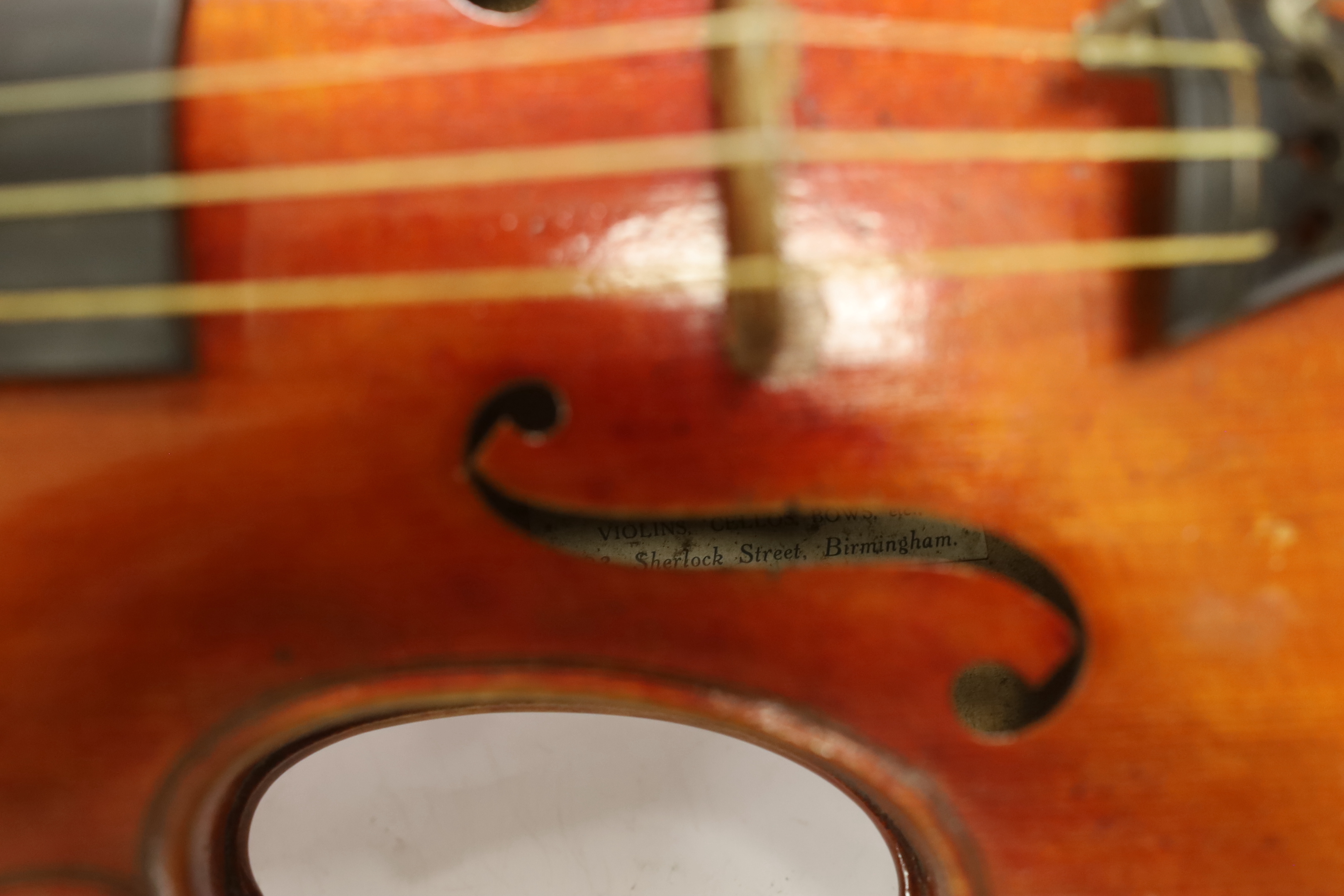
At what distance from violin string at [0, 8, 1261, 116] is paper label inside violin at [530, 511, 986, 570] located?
30cm

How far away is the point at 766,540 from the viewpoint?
543 mm

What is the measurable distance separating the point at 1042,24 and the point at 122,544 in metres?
0.69

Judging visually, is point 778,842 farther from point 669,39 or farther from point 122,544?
point 669,39

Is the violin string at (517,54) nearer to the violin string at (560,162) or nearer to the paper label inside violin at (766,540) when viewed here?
the violin string at (560,162)

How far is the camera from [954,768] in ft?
1.82

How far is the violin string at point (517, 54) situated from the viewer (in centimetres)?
53

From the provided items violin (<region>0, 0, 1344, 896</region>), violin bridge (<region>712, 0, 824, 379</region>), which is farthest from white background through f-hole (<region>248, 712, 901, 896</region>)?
violin bridge (<region>712, 0, 824, 379</region>)

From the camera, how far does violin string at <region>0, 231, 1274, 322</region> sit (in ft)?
1.66

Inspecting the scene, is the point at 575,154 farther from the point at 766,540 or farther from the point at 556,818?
the point at 556,818

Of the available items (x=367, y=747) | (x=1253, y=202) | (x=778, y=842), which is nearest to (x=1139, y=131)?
(x=1253, y=202)

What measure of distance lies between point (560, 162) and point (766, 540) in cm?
28

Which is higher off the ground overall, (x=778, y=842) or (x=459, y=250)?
(x=459, y=250)

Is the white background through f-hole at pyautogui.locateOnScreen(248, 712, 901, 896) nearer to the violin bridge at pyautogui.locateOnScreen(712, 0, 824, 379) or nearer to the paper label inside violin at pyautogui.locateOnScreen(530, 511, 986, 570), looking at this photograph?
the paper label inside violin at pyautogui.locateOnScreen(530, 511, 986, 570)

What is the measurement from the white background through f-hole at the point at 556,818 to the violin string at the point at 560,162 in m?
0.71
